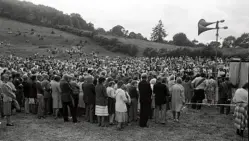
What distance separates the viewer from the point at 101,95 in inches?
349

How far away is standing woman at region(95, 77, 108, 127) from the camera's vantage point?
29.0ft

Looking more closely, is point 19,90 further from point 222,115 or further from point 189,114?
point 222,115

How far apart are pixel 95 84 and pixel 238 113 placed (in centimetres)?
517

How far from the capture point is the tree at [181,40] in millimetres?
85125

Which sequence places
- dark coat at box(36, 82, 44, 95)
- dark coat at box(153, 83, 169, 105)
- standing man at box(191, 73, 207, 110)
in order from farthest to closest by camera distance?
standing man at box(191, 73, 207, 110) < dark coat at box(36, 82, 44, 95) < dark coat at box(153, 83, 169, 105)

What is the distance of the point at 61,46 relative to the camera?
57625mm

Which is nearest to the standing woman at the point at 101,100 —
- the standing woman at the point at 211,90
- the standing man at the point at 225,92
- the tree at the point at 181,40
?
the standing man at the point at 225,92

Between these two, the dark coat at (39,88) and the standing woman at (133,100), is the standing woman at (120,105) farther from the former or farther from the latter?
the dark coat at (39,88)

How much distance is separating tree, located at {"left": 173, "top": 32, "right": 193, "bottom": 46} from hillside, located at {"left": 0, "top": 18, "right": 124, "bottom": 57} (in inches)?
1387

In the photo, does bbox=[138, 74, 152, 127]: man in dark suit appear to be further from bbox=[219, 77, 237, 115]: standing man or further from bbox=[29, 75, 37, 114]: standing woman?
bbox=[29, 75, 37, 114]: standing woman

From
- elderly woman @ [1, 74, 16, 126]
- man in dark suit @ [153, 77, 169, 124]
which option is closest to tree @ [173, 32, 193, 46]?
man in dark suit @ [153, 77, 169, 124]

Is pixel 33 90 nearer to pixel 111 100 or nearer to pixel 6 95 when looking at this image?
pixel 6 95

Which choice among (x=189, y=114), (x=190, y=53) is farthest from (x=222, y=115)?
(x=190, y=53)

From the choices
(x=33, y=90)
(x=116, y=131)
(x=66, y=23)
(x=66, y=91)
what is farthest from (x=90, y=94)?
(x=66, y=23)
